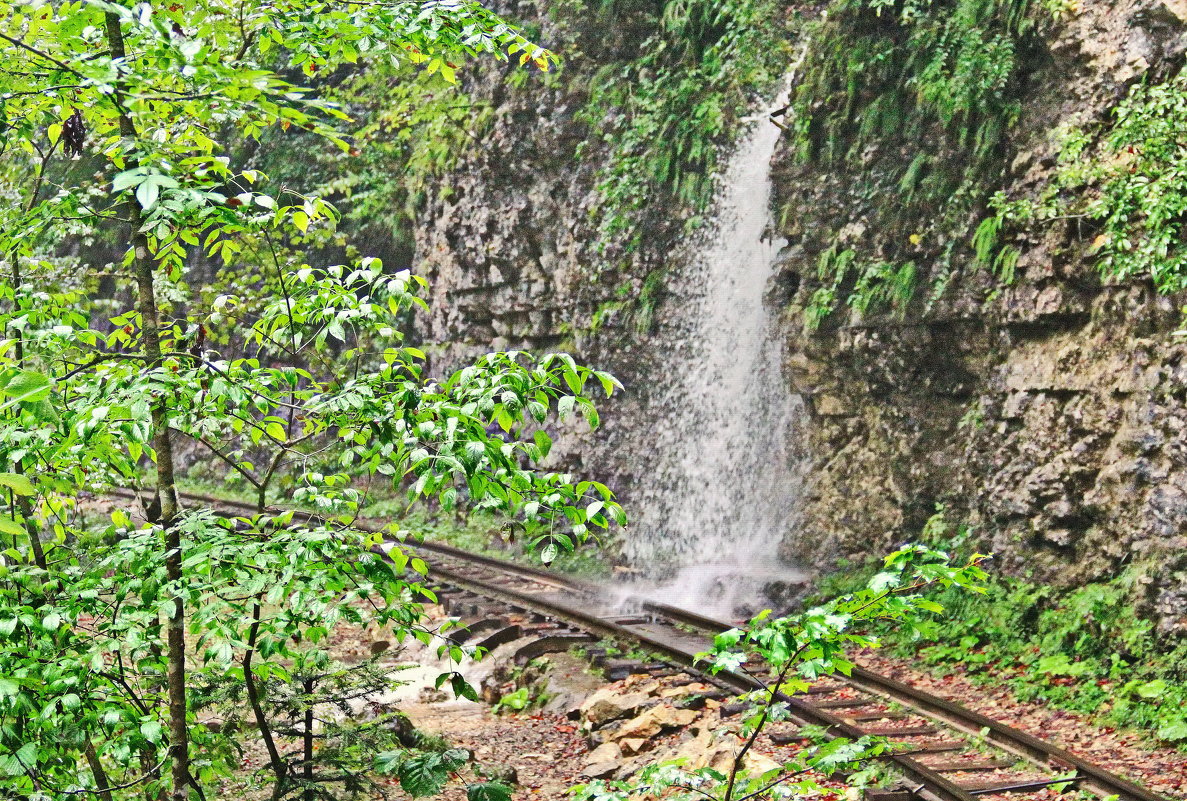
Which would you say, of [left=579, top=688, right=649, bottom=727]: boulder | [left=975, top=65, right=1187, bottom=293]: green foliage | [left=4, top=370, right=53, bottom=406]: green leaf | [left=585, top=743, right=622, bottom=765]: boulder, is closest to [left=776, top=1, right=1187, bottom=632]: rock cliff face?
[left=975, top=65, right=1187, bottom=293]: green foliage

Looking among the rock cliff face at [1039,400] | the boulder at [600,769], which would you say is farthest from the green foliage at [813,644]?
the rock cliff face at [1039,400]

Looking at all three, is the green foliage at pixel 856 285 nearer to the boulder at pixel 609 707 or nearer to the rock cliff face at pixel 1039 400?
the rock cliff face at pixel 1039 400

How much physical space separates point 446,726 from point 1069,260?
7.84 m

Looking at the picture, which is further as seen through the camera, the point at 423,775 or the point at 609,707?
the point at 609,707

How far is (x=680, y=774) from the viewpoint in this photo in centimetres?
300

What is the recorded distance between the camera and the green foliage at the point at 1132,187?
930 cm

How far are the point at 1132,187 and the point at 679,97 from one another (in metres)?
8.20

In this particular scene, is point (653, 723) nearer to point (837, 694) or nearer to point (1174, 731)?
point (837, 694)

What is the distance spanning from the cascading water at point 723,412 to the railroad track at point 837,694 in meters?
1.93

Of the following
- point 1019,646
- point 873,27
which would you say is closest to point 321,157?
point 873,27

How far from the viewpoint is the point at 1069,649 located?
377 inches

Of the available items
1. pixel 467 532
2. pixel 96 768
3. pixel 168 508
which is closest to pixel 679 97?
pixel 467 532

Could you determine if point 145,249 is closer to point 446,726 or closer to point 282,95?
point 282,95

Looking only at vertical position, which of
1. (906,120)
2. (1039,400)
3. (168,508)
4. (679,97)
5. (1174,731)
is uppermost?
(679,97)
